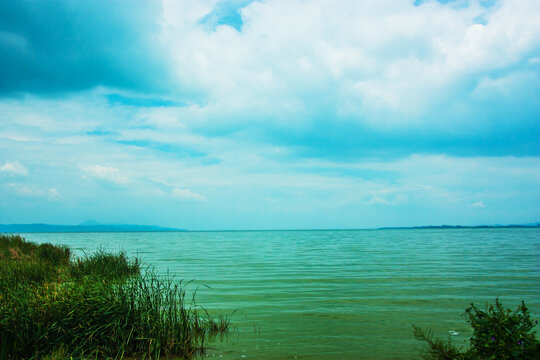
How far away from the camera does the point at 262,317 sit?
44.3 ft

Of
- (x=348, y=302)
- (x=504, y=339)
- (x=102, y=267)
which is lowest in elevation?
(x=348, y=302)

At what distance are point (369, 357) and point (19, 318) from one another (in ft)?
25.5

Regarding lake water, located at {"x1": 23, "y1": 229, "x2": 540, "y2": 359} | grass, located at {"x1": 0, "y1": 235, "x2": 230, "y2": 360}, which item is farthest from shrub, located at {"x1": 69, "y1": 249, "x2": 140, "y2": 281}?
grass, located at {"x1": 0, "y1": 235, "x2": 230, "y2": 360}

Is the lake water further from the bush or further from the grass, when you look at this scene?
the bush

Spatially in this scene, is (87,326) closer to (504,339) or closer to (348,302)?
(504,339)

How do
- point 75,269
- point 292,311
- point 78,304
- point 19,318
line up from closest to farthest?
point 19,318, point 78,304, point 292,311, point 75,269

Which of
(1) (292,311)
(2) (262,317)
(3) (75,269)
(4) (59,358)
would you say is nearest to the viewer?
(4) (59,358)

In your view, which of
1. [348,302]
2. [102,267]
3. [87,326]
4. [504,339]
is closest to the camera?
[504,339]

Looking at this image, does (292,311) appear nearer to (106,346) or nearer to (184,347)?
(184,347)

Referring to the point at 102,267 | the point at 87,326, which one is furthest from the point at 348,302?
the point at 102,267

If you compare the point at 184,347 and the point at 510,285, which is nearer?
the point at 184,347

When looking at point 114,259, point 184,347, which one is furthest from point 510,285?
point 114,259

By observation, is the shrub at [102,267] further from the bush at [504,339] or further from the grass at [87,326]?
the bush at [504,339]

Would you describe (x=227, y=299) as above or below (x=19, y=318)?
below
